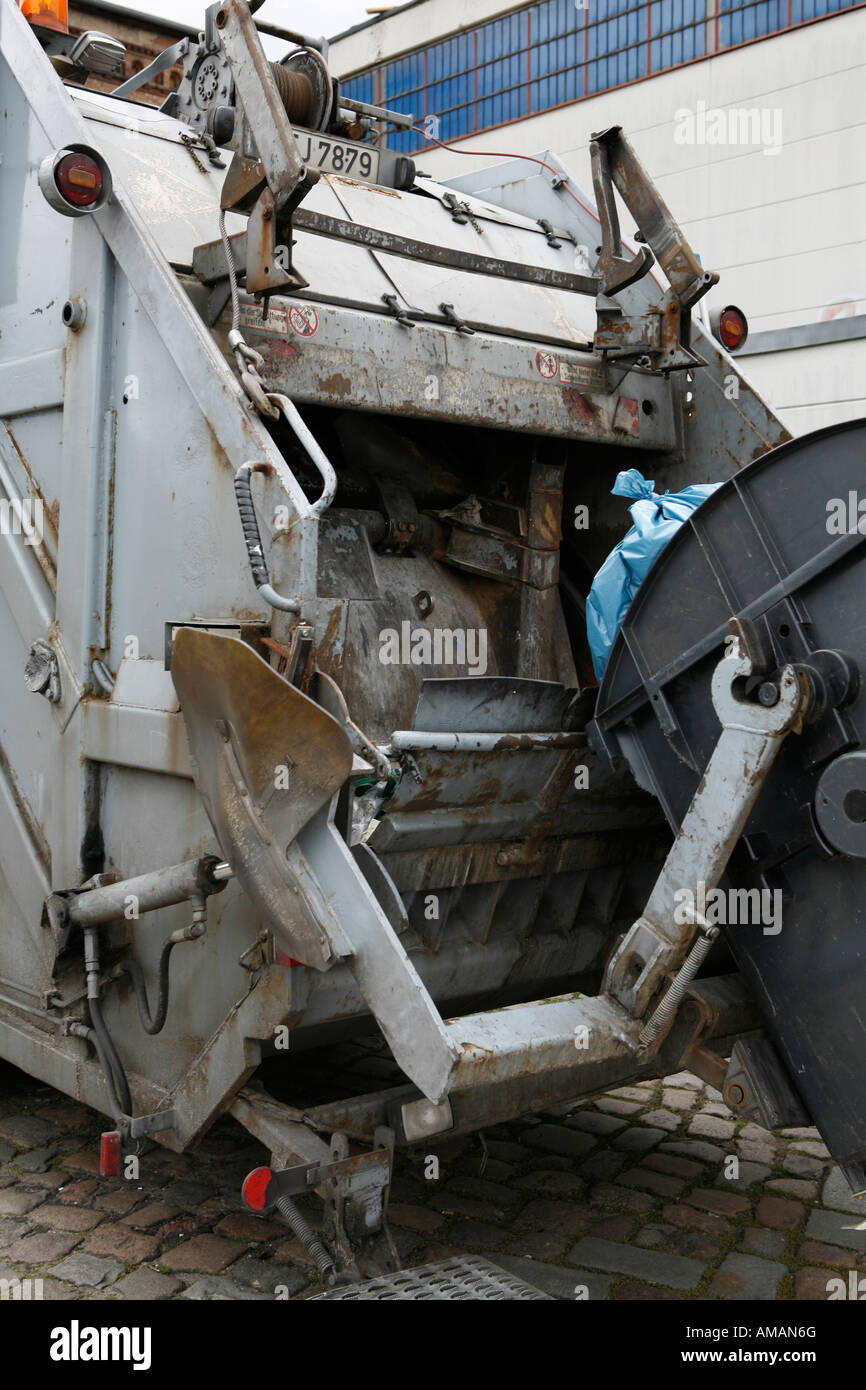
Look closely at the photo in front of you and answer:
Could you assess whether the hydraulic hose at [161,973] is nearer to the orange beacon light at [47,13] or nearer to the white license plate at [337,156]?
the white license plate at [337,156]

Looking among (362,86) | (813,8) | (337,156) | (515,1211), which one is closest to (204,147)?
(337,156)

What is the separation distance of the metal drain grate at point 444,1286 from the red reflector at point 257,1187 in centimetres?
21

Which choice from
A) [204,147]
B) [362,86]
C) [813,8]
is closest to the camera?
[204,147]

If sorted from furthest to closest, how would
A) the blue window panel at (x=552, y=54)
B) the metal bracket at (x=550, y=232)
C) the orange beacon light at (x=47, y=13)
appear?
the blue window panel at (x=552, y=54)
the metal bracket at (x=550, y=232)
the orange beacon light at (x=47, y=13)

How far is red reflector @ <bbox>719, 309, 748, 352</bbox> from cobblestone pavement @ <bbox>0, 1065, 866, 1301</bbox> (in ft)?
7.96

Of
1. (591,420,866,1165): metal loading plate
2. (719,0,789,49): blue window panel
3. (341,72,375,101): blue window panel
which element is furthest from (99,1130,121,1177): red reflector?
(341,72,375,101): blue window panel

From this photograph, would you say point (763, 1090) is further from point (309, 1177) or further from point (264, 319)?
point (264, 319)

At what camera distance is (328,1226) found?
2.69 m

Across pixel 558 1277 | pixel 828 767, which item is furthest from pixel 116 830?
pixel 828 767

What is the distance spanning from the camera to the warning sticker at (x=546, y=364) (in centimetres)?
371

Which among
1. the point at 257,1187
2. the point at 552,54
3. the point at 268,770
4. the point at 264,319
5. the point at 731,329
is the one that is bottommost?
the point at 257,1187

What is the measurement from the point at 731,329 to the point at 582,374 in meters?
0.73

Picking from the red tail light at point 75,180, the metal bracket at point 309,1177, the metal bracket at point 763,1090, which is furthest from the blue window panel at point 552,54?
the metal bracket at point 309,1177

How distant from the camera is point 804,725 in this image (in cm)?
245
